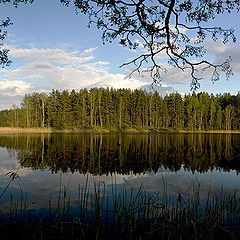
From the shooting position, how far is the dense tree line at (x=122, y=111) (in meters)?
78.8

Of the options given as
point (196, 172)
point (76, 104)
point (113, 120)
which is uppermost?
point (76, 104)

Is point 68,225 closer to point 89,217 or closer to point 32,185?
point 89,217

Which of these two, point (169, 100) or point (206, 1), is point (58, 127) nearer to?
point (169, 100)

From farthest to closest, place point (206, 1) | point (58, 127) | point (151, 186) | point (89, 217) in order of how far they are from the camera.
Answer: point (58, 127) < point (151, 186) < point (89, 217) < point (206, 1)

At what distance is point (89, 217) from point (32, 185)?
18.7ft

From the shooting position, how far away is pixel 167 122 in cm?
9106

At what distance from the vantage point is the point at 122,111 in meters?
82.2

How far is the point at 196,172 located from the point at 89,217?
34.1ft

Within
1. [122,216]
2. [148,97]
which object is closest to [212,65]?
[122,216]

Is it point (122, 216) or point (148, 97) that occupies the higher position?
point (148, 97)

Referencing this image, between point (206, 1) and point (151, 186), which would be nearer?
point (206, 1)

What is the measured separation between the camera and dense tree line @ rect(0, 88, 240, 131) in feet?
258

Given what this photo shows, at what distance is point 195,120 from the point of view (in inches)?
3494

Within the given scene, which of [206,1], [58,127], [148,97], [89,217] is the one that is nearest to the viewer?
[206,1]
